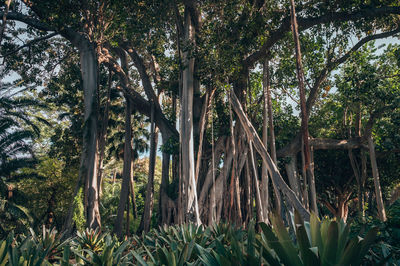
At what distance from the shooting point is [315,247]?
62.4 inches

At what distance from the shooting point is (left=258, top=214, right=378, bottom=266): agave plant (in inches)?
63.4

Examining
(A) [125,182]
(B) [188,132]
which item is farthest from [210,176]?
(A) [125,182]

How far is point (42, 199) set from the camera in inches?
536

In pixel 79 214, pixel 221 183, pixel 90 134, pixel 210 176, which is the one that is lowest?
pixel 79 214

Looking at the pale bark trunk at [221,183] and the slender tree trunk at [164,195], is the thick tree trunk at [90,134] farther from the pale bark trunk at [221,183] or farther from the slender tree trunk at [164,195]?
the pale bark trunk at [221,183]

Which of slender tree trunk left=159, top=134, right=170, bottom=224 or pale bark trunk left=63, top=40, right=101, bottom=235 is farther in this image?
slender tree trunk left=159, top=134, right=170, bottom=224

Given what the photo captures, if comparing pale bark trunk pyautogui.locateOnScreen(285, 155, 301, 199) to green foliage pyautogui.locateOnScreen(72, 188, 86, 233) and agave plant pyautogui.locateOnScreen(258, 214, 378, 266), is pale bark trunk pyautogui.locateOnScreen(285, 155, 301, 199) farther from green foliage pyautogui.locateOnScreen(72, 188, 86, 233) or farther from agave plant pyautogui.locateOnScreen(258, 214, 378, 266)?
agave plant pyautogui.locateOnScreen(258, 214, 378, 266)

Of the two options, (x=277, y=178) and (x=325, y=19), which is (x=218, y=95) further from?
(x=277, y=178)

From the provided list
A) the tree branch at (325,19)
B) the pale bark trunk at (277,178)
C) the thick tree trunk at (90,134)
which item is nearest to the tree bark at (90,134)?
the thick tree trunk at (90,134)

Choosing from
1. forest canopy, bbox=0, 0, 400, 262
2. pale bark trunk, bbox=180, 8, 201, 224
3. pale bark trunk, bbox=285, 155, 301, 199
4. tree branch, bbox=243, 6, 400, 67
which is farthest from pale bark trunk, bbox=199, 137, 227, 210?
tree branch, bbox=243, 6, 400, 67

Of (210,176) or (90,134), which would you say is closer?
A: (210,176)

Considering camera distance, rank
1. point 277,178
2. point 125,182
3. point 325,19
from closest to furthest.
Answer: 1. point 277,178
2. point 325,19
3. point 125,182

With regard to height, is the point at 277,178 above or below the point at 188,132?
below

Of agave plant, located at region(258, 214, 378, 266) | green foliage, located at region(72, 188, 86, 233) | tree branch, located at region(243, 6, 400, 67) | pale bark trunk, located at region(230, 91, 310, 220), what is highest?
tree branch, located at region(243, 6, 400, 67)
